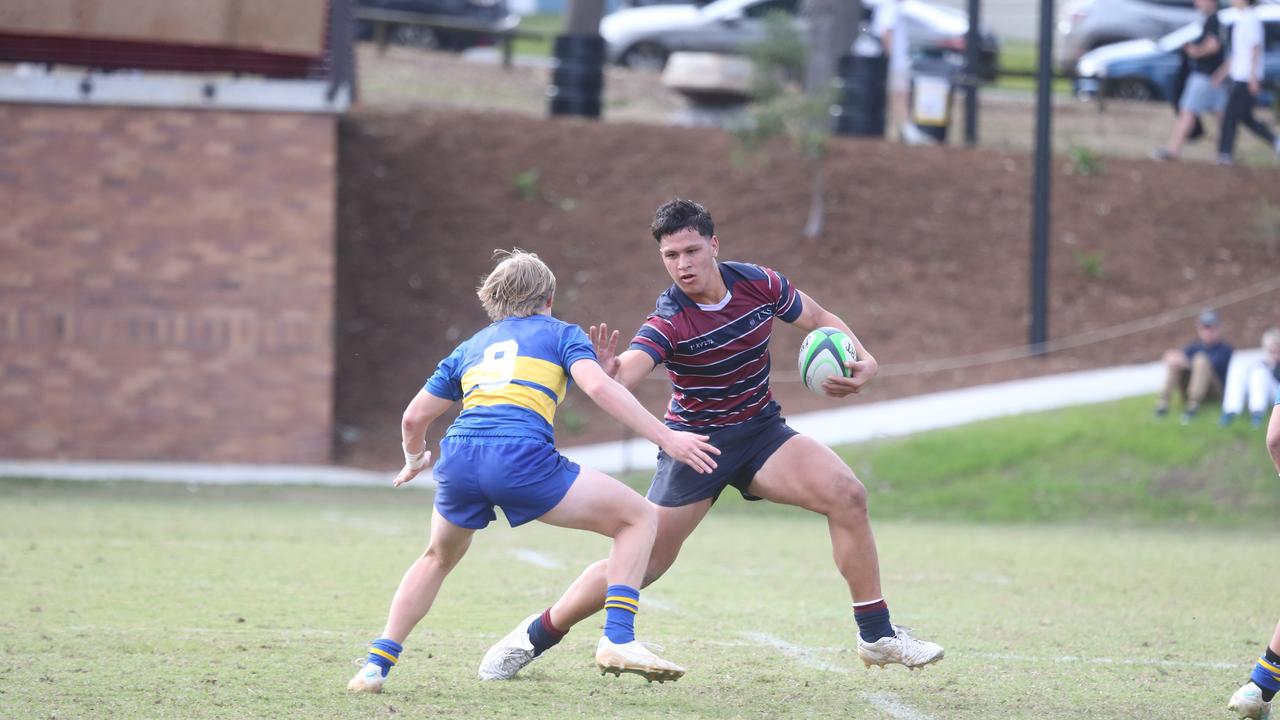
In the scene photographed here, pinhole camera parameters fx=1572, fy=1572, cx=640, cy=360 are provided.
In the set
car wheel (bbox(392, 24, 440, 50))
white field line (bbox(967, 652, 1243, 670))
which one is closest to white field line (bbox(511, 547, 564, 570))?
white field line (bbox(967, 652, 1243, 670))

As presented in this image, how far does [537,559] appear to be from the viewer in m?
10.9

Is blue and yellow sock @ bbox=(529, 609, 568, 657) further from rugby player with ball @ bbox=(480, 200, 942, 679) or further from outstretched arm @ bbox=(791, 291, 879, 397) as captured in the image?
outstretched arm @ bbox=(791, 291, 879, 397)

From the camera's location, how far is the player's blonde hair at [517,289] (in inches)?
239

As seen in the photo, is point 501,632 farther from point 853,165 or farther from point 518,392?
point 853,165

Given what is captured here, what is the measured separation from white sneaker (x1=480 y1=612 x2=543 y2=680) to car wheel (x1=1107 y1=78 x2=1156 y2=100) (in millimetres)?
25817

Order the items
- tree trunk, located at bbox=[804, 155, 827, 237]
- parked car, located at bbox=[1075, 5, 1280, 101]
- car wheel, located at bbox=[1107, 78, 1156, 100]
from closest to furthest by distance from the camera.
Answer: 1. tree trunk, located at bbox=[804, 155, 827, 237]
2. parked car, located at bbox=[1075, 5, 1280, 101]
3. car wheel, located at bbox=[1107, 78, 1156, 100]

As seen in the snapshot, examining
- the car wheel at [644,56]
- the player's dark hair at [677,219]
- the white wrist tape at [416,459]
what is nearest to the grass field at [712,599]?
the white wrist tape at [416,459]

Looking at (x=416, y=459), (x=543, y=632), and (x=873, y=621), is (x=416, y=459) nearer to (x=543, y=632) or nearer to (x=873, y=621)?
(x=543, y=632)

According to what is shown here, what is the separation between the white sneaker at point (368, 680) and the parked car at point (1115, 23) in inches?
1179

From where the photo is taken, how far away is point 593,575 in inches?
246

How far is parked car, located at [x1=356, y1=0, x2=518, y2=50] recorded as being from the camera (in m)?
34.3

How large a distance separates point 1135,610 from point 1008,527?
203 inches

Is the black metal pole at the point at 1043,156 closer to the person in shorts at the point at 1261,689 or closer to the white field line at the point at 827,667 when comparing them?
the white field line at the point at 827,667

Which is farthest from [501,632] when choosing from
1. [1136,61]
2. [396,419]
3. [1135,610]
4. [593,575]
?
[1136,61]
